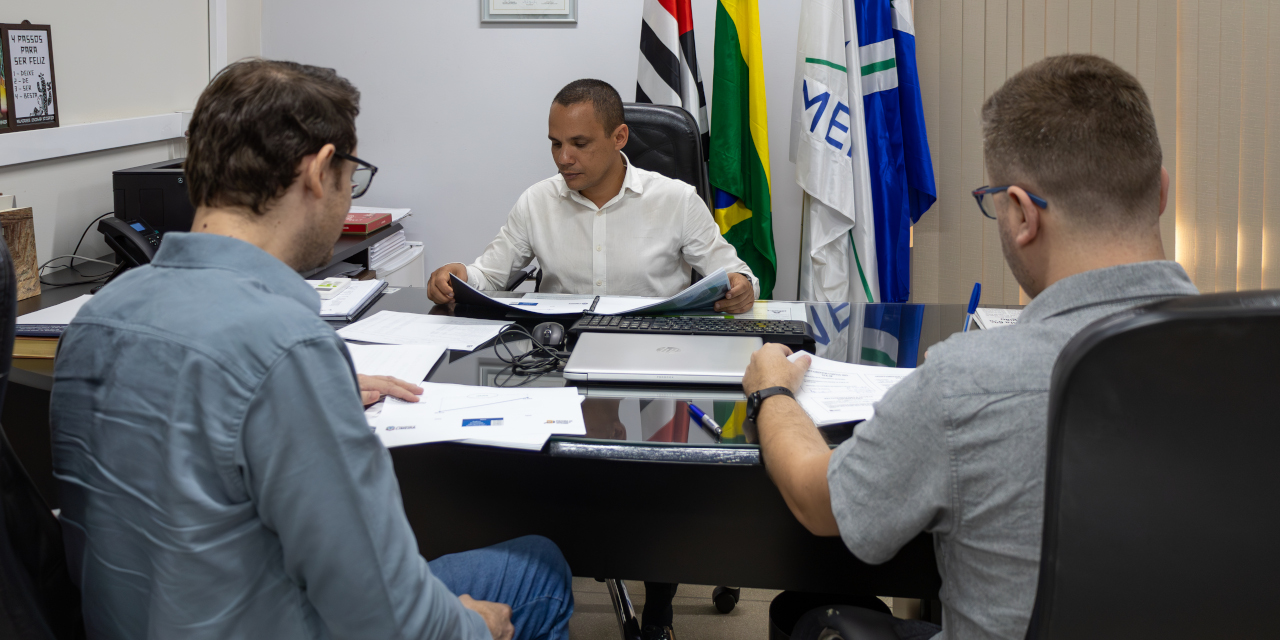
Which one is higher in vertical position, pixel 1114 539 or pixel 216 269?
pixel 216 269

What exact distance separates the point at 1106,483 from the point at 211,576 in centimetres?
72

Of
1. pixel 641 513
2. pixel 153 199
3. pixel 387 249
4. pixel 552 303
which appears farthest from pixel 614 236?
pixel 641 513

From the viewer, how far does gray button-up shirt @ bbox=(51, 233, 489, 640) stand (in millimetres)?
716

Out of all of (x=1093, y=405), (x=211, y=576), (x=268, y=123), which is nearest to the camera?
(x=1093, y=405)

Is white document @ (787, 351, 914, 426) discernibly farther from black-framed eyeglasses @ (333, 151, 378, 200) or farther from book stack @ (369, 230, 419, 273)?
book stack @ (369, 230, 419, 273)

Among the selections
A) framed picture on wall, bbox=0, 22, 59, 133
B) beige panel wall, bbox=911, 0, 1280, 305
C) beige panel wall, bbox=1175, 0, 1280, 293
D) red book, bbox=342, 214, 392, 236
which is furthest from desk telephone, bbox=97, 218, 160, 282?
beige panel wall, bbox=1175, 0, 1280, 293

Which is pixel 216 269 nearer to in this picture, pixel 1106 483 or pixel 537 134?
pixel 1106 483

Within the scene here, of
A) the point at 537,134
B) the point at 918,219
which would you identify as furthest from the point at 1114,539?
the point at 537,134

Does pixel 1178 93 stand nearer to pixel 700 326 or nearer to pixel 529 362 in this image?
pixel 700 326

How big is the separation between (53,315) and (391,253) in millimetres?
1472

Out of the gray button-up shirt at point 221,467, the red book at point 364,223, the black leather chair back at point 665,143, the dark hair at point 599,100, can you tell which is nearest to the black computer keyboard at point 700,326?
the gray button-up shirt at point 221,467

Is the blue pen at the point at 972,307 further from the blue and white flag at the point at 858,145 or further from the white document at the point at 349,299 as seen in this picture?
the blue and white flag at the point at 858,145

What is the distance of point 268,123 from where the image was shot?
846 mm

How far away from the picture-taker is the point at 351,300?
5.79 feet
